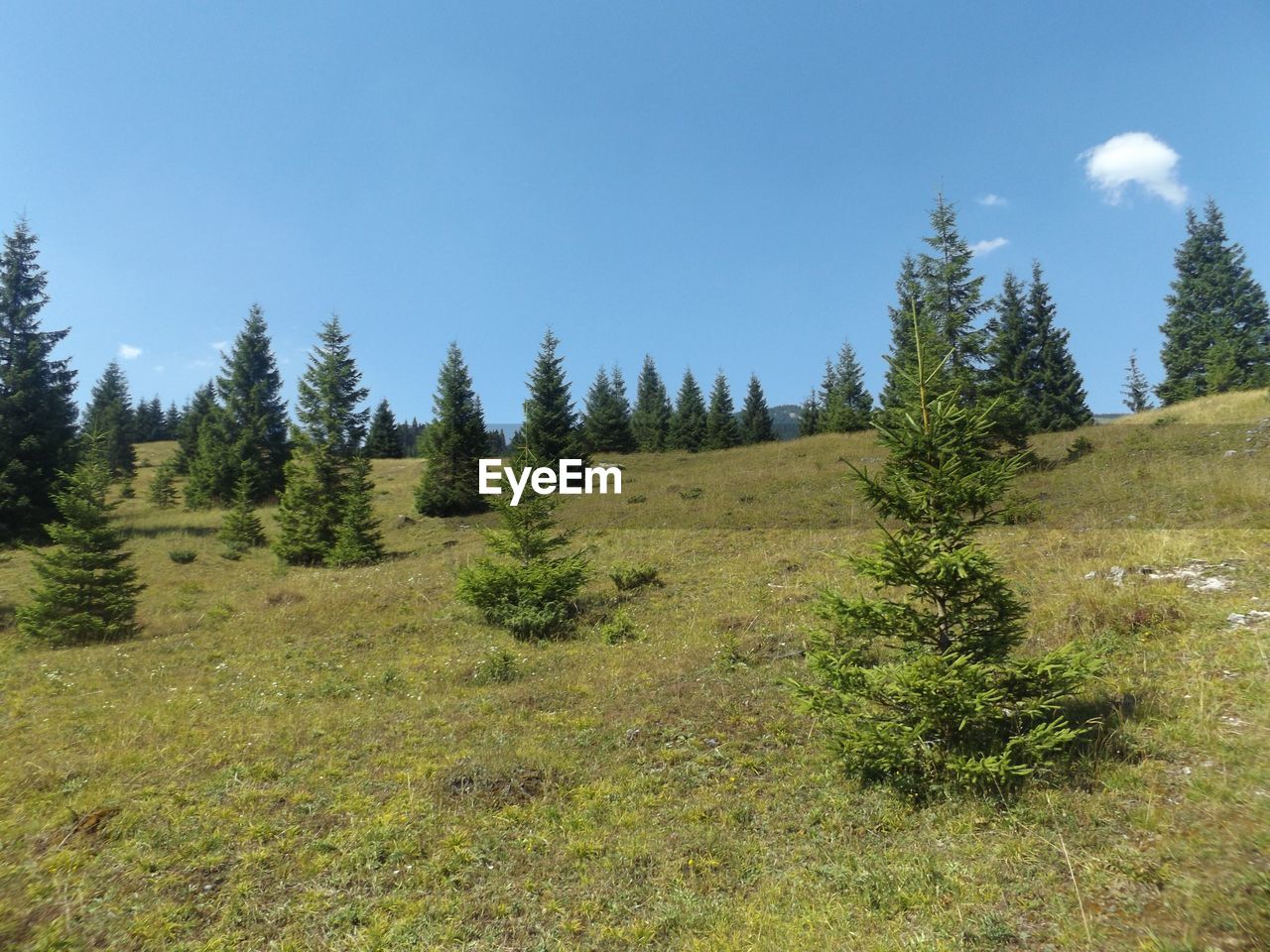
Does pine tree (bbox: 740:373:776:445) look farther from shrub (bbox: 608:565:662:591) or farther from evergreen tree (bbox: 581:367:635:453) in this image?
shrub (bbox: 608:565:662:591)

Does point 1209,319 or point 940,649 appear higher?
point 1209,319

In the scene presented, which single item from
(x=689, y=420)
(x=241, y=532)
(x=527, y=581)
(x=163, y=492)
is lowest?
(x=527, y=581)

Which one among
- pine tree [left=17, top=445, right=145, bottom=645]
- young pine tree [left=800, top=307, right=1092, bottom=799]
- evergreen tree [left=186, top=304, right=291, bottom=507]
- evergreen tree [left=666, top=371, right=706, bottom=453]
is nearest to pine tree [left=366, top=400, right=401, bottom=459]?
A: evergreen tree [left=186, top=304, right=291, bottom=507]

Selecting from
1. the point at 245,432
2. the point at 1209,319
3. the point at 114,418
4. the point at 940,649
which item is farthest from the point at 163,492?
the point at 1209,319

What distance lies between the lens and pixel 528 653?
13930 mm

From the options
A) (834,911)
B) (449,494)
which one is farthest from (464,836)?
(449,494)

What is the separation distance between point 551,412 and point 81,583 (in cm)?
2743

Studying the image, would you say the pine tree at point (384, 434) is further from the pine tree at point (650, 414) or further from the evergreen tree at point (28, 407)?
the evergreen tree at point (28, 407)

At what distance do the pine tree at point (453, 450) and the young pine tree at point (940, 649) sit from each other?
3352 cm

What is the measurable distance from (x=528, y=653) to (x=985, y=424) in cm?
1055

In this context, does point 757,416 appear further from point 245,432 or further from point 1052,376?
point 245,432

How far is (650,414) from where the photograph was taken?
7788cm

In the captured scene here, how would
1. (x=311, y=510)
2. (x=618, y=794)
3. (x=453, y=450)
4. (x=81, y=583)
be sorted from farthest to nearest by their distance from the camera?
(x=453, y=450) < (x=311, y=510) < (x=81, y=583) < (x=618, y=794)

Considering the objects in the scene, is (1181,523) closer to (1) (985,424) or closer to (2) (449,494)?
(1) (985,424)
